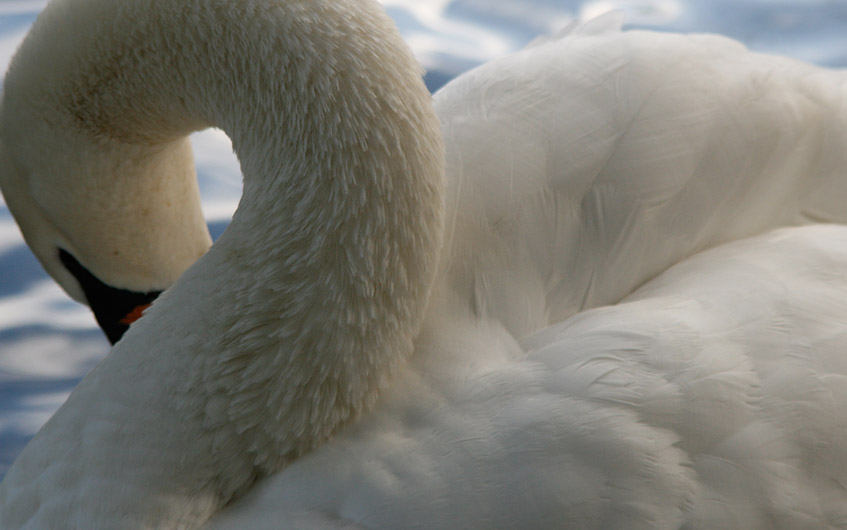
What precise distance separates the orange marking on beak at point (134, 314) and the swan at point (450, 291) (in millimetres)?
325

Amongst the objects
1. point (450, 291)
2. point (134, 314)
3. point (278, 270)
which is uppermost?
point (278, 270)

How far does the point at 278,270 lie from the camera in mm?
1337

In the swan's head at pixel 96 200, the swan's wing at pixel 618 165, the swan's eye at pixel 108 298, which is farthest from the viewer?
the swan's eye at pixel 108 298

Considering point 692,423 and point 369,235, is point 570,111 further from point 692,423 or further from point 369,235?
point 692,423

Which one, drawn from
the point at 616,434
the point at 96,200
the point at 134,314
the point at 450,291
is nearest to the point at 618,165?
the point at 450,291

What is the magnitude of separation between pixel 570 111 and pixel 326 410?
542mm

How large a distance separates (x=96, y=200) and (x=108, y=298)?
0.26 m

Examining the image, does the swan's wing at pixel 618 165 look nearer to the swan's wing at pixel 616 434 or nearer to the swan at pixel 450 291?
the swan at pixel 450 291

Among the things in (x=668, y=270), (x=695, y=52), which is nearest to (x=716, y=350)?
(x=668, y=270)

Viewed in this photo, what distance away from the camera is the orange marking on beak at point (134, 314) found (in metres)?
1.84

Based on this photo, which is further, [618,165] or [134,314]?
[134,314]

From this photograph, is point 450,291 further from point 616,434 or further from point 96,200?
point 96,200

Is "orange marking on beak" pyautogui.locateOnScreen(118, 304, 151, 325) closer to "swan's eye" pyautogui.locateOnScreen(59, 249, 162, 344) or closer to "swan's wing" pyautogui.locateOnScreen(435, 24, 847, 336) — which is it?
"swan's eye" pyautogui.locateOnScreen(59, 249, 162, 344)

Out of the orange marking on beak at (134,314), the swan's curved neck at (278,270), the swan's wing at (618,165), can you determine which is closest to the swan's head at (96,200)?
the orange marking on beak at (134,314)
